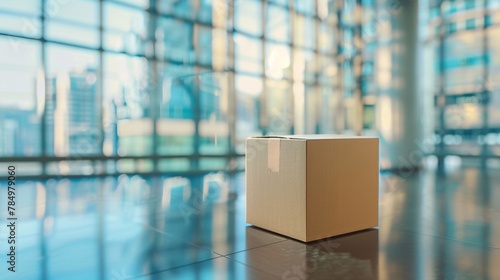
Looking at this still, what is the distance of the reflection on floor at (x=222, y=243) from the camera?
146cm

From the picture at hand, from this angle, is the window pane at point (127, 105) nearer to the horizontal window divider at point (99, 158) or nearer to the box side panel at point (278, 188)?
the horizontal window divider at point (99, 158)

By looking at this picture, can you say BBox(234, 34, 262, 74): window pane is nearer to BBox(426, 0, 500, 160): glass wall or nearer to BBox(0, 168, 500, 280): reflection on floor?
BBox(0, 168, 500, 280): reflection on floor

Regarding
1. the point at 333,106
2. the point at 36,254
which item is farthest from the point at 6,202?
the point at 333,106

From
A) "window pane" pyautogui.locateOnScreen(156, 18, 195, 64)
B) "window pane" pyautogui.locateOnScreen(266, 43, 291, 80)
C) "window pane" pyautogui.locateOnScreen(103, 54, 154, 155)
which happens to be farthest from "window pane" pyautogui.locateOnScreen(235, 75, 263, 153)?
"window pane" pyautogui.locateOnScreen(103, 54, 154, 155)

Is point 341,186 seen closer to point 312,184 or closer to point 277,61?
point 312,184

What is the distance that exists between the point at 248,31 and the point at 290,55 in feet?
3.58

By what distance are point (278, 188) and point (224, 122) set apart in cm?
445

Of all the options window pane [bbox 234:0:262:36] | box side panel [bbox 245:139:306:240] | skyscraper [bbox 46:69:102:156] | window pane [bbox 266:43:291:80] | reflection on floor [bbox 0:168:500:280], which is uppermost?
window pane [bbox 234:0:262:36]

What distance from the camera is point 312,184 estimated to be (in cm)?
188

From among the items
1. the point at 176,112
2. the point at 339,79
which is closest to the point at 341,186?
the point at 176,112

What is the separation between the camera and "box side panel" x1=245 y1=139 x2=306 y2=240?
189 centimetres

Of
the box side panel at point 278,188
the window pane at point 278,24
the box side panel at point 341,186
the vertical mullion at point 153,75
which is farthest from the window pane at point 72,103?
the box side panel at point 341,186

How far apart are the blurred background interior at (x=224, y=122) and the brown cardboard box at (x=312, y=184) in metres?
0.09

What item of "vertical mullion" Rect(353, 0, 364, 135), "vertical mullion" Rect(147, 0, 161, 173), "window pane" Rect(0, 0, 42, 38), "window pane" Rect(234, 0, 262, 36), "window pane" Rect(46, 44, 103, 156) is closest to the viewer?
"window pane" Rect(0, 0, 42, 38)
